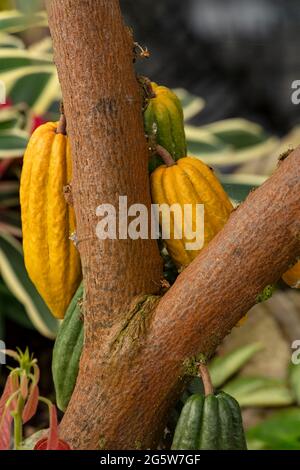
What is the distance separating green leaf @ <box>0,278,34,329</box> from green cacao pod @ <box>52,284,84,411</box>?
3.23 ft

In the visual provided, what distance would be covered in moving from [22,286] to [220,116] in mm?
1007

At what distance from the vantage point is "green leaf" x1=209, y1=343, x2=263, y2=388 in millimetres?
1647

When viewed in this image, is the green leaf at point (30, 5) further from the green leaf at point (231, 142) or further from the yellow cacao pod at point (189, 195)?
the yellow cacao pod at point (189, 195)

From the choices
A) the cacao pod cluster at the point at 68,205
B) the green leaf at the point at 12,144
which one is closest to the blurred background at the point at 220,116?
the green leaf at the point at 12,144

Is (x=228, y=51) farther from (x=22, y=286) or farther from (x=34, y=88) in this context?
(x=22, y=286)

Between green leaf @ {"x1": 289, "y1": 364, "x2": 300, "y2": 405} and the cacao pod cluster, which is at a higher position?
green leaf @ {"x1": 289, "y1": 364, "x2": 300, "y2": 405}

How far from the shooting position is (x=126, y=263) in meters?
0.62

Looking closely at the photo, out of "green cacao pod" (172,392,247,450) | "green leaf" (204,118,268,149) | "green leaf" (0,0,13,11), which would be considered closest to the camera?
"green cacao pod" (172,392,247,450)

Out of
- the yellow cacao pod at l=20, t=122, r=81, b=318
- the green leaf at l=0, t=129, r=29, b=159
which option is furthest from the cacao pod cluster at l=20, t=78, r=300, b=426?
the green leaf at l=0, t=129, r=29, b=159

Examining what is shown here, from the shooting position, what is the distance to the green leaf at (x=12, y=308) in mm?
1662

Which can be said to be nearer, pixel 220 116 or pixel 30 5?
pixel 30 5

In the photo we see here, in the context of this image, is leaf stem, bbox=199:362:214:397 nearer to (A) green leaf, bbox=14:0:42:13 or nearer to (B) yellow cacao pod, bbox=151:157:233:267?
(B) yellow cacao pod, bbox=151:157:233:267

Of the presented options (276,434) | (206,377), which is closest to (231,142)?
(276,434)

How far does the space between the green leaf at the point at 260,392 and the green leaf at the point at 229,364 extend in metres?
0.03
